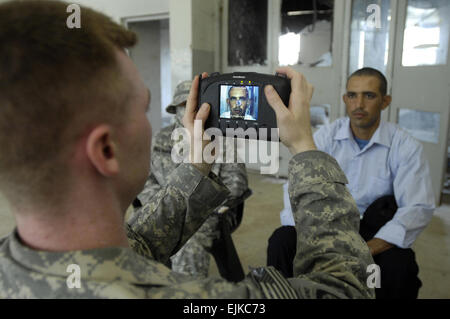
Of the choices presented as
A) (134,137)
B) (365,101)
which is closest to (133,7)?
(365,101)

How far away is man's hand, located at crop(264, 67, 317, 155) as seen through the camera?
700 millimetres

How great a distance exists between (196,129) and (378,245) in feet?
3.34

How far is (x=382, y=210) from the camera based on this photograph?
1604 mm

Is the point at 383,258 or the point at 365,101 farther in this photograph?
the point at 365,101

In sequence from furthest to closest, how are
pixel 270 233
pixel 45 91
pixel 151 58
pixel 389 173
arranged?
pixel 151 58, pixel 270 233, pixel 389 173, pixel 45 91

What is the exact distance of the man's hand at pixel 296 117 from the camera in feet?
2.30

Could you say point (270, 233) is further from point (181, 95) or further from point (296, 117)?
point (296, 117)

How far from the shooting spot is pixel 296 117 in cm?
71

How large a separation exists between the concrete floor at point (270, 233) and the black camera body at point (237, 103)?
1.41m

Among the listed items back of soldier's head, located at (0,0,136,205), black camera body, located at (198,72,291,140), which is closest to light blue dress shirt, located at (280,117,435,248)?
A: black camera body, located at (198,72,291,140)

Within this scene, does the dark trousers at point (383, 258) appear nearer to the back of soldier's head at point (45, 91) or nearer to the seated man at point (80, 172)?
the seated man at point (80, 172)
